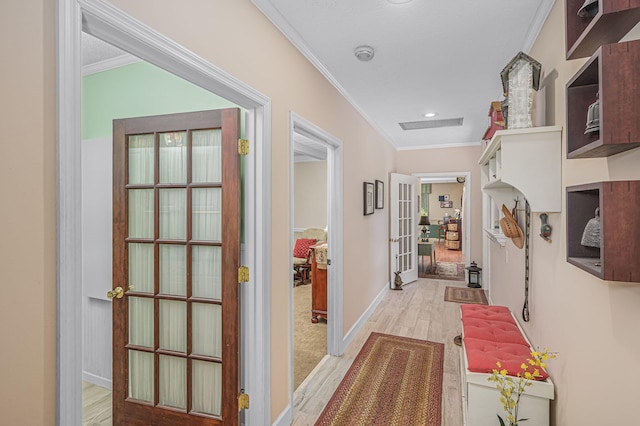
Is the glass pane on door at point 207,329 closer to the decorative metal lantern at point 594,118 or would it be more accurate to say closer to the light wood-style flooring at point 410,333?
the light wood-style flooring at point 410,333

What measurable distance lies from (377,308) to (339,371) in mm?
1780

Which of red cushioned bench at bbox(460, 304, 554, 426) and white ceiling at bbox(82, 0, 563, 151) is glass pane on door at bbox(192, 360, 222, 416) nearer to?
red cushioned bench at bbox(460, 304, 554, 426)

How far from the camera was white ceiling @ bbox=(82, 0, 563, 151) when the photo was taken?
72.3 inches

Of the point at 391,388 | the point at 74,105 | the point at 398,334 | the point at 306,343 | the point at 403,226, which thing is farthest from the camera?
the point at 403,226

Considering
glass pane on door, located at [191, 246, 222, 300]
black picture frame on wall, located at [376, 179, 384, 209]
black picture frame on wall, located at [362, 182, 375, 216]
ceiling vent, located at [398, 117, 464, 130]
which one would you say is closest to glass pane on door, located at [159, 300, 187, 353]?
glass pane on door, located at [191, 246, 222, 300]

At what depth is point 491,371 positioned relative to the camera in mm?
1676

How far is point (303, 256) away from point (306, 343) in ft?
9.39

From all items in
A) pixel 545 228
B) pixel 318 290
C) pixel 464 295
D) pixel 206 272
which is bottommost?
pixel 464 295

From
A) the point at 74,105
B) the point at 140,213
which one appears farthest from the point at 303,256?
the point at 74,105

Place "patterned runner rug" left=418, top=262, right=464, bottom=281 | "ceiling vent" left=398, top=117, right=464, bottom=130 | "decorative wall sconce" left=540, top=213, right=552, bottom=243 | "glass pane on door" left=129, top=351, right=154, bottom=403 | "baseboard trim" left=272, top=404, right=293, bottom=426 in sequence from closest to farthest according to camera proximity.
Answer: "decorative wall sconce" left=540, top=213, right=552, bottom=243 → "baseboard trim" left=272, top=404, right=293, bottom=426 → "glass pane on door" left=129, top=351, right=154, bottom=403 → "ceiling vent" left=398, top=117, right=464, bottom=130 → "patterned runner rug" left=418, top=262, right=464, bottom=281

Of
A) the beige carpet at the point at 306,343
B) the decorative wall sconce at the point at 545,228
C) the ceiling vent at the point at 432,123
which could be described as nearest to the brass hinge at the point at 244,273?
the beige carpet at the point at 306,343

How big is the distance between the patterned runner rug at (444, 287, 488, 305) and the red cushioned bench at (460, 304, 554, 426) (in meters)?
2.74

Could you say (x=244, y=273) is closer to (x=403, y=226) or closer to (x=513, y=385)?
(x=513, y=385)

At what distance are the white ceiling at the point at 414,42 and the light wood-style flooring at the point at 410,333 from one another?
2.56m
